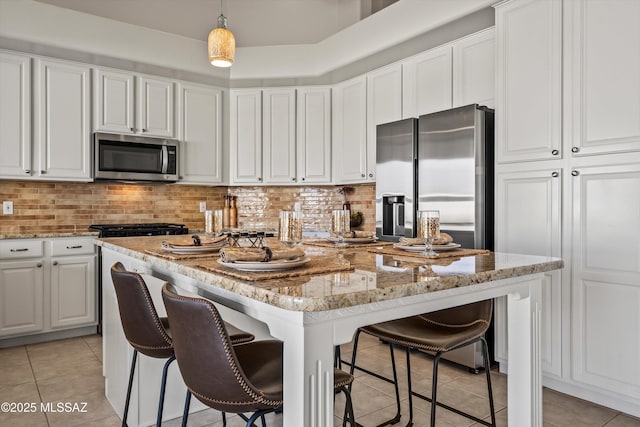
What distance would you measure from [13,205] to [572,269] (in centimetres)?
435

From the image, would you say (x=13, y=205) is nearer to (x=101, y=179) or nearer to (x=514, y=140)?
(x=101, y=179)

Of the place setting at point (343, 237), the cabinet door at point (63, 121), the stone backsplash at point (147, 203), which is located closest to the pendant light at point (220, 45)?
the place setting at point (343, 237)

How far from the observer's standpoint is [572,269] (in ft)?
8.11

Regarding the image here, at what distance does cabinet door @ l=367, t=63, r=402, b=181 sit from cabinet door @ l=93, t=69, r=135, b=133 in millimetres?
2209

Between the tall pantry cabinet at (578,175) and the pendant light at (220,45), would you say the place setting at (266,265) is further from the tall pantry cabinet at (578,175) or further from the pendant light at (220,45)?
the tall pantry cabinet at (578,175)

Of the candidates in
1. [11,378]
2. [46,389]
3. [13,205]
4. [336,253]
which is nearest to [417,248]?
[336,253]

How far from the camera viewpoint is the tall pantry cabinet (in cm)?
225

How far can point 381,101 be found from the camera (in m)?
3.95

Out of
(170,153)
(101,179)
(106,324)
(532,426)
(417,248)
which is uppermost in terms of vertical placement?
(170,153)

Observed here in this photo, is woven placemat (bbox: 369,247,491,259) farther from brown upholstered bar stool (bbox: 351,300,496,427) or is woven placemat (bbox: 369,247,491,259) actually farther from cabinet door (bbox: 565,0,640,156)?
cabinet door (bbox: 565,0,640,156)

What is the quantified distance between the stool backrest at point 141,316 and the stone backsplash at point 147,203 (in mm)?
2421

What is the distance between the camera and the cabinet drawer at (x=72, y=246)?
11.9 feet

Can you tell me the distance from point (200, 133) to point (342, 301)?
387cm

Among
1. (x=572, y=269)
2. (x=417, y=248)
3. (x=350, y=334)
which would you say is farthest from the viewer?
(x=572, y=269)
